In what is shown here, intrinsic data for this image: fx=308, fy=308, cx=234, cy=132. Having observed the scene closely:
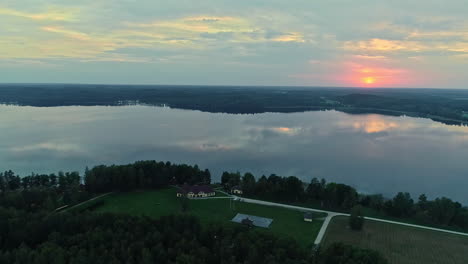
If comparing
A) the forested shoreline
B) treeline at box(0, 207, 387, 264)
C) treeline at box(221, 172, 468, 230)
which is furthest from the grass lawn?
treeline at box(0, 207, 387, 264)

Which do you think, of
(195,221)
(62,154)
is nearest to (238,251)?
(195,221)

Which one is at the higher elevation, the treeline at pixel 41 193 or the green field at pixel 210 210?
the treeline at pixel 41 193

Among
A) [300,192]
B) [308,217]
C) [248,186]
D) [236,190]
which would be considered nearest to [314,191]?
[300,192]

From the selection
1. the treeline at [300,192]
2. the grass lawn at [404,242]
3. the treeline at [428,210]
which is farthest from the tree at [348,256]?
the treeline at [428,210]

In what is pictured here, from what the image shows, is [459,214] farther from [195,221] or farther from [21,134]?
[21,134]

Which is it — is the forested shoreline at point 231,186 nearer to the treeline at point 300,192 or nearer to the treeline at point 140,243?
the treeline at point 300,192

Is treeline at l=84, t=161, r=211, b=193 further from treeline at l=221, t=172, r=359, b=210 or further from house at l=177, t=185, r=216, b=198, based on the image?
treeline at l=221, t=172, r=359, b=210

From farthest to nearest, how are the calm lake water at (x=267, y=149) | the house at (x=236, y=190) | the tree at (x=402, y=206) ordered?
1. the calm lake water at (x=267, y=149)
2. the house at (x=236, y=190)
3. the tree at (x=402, y=206)
